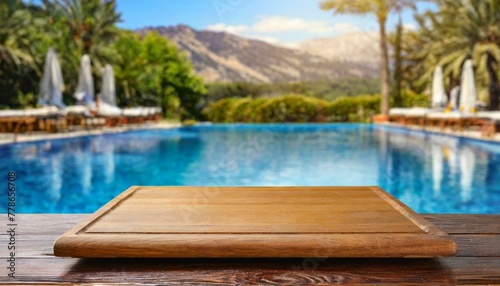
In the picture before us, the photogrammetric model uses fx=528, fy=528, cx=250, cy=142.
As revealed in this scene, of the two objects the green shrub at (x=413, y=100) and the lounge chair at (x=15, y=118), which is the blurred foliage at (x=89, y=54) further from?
the green shrub at (x=413, y=100)

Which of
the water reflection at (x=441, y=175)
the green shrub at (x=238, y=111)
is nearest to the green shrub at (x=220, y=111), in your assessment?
the green shrub at (x=238, y=111)

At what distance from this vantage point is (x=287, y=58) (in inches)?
1599

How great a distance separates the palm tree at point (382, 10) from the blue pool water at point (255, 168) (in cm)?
965

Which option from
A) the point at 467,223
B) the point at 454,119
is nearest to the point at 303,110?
the point at 454,119

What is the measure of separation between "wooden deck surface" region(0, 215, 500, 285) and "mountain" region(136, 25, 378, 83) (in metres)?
35.1

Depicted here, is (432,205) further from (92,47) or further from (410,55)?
(410,55)

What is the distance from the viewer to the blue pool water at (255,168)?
6.06 m

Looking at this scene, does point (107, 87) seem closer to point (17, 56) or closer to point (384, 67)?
point (17, 56)

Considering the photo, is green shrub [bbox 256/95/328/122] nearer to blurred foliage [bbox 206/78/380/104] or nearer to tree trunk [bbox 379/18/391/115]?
tree trunk [bbox 379/18/391/115]

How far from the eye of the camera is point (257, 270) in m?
1.46

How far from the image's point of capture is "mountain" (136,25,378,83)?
37438 mm

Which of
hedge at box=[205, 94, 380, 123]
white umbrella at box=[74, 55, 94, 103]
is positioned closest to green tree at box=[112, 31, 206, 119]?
hedge at box=[205, 94, 380, 123]

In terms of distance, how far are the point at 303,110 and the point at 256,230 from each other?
74.9 feet

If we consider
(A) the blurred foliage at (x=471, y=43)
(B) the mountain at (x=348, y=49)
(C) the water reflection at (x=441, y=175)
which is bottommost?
(C) the water reflection at (x=441, y=175)
